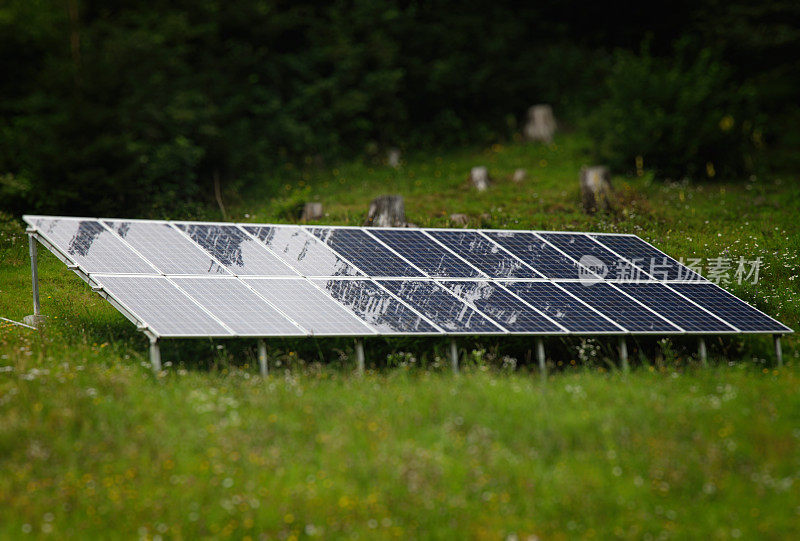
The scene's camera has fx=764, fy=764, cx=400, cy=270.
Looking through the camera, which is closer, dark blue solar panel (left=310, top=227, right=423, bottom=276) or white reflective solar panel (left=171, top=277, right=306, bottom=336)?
white reflective solar panel (left=171, top=277, right=306, bottom=336)

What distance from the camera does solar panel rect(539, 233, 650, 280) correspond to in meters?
16.2

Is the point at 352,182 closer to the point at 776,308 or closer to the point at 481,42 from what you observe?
the point at 481,42

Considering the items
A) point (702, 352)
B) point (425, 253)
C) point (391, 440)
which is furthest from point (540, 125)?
point (391, 440)

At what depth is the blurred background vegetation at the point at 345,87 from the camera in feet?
77.0

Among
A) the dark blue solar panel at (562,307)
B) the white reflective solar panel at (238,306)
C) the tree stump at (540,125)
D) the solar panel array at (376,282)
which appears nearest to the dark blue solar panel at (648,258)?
the solar panel array at (376,282)

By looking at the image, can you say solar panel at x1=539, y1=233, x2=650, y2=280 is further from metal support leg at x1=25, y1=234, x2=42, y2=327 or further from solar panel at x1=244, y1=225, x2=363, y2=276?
metal support leg at x1=25, y1=234, x2=42, y2=327

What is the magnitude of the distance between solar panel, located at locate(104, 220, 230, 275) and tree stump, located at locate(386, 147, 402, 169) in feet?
53.3

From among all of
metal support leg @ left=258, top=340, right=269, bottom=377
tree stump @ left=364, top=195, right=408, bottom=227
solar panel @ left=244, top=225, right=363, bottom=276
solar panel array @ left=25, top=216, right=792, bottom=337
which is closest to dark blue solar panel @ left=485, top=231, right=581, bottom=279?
solar panel array @ left=25, top=216, right=792, bottom=337

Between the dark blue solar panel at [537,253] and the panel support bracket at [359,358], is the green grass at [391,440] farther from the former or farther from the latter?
the dark blue solar panel at [537,253]

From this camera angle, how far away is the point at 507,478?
31.4 ft

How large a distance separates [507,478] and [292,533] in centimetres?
275

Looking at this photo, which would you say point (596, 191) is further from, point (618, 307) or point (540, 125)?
point (540, 125)

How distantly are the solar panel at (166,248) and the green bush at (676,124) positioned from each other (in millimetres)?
18011

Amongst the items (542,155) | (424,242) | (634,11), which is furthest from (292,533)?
(634,11)
